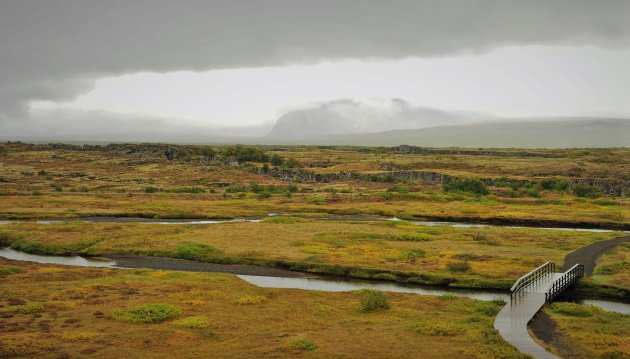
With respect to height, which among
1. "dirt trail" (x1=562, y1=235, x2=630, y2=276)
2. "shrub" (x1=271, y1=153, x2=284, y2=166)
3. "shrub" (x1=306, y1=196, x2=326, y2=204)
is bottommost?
"shrub" (x1=306, y1=196, x2=326, y2=204)

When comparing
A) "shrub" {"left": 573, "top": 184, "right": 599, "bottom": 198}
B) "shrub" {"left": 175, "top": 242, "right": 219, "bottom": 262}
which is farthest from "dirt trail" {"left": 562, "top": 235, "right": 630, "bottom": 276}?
"shrub" {"left": 573, "top": 184, "right": 599, "bottom": 198}

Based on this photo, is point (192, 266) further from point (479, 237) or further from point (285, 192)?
point (285, 192)

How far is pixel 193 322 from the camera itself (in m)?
35.4

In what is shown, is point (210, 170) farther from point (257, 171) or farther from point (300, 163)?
point (300, 163)

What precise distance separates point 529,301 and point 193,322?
75.8ft

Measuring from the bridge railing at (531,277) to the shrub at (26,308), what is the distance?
104 feet

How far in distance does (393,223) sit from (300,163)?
113 metres

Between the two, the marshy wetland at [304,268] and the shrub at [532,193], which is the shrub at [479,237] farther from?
the shrub at [532,193]

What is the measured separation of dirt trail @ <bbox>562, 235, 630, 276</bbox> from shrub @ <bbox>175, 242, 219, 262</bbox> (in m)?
35.1

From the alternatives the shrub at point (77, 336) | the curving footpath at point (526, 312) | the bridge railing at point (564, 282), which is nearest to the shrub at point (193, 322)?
the shrub at point (77, 336)

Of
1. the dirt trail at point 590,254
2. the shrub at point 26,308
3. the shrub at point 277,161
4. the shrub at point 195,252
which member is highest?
the shrub at point 277,161

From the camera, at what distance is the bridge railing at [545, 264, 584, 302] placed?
136ft

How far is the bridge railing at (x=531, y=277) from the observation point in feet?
135

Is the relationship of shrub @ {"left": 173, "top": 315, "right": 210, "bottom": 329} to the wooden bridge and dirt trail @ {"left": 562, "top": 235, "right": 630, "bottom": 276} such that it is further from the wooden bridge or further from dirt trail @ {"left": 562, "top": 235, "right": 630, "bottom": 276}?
dirt trail @ {"left": 562, "top": 235, "right": 630, "bottom": 276}
